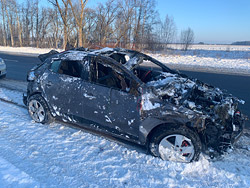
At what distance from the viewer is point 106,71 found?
3.65m

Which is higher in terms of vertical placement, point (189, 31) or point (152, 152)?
point (189, 31)

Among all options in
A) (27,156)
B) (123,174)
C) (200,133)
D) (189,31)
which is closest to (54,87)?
(27,156)

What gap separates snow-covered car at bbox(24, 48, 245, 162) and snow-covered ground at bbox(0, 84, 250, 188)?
0.25 meters

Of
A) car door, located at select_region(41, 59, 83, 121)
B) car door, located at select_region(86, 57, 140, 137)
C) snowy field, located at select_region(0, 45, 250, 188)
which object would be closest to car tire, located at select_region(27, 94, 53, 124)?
car door, located at select_region(41, 59, 83, 121)

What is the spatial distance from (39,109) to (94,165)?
212 centimetres

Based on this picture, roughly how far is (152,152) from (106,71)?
1720 millimetres

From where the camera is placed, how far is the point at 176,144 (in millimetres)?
3012

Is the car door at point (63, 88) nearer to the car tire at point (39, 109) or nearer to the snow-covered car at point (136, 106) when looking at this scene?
the snow-covered car at point (136, 106)

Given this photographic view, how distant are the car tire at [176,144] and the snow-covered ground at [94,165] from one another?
0.11 metres

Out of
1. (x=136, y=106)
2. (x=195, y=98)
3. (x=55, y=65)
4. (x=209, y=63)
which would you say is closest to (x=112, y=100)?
(x=136, y=106)

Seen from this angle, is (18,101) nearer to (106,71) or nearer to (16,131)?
(16,131)

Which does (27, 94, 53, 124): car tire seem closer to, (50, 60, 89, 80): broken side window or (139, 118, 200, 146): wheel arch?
(50, 60, 89, 80): broken side window

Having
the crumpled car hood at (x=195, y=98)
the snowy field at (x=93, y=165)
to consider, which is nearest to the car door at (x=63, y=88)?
the snowy field at (x=93, y=165)

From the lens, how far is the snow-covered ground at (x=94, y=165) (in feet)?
8.62
